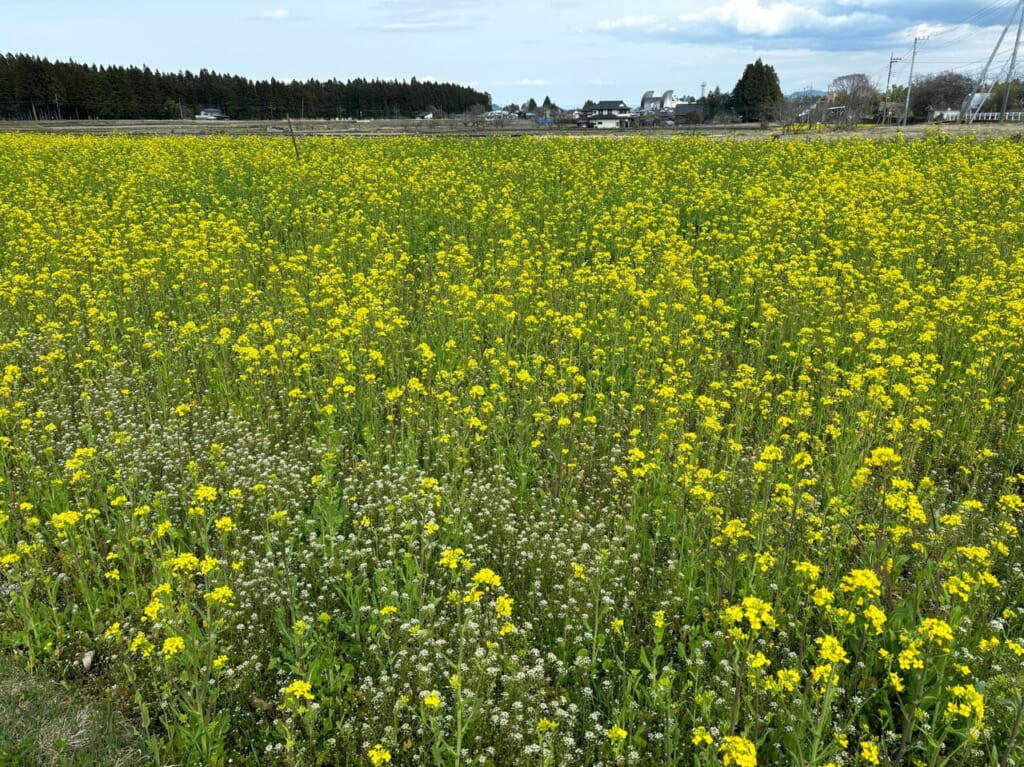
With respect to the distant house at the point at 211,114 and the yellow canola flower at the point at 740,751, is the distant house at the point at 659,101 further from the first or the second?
the yellow canola flower at the point at 740,751

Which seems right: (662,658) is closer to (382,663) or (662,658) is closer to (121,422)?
(382,663)

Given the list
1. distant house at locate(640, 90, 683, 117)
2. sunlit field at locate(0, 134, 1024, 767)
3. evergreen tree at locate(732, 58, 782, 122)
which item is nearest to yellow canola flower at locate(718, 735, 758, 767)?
sunlit field at locate(0, 134, 1024, 767)

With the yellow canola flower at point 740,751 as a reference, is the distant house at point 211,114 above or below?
above

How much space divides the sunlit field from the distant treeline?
289 ft

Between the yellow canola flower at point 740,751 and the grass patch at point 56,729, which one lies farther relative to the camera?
the grass patch at point 56,729

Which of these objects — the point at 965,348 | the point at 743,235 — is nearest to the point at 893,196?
the point at 743,235

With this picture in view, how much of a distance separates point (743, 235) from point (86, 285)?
10304mm

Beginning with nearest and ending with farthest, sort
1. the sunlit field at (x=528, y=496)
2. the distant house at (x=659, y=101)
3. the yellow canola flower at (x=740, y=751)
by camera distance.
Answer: the yellow canola flower at (x=740, y=751), the sunlit field at (x=528, y=496), the distant house at (x=659, y=101)

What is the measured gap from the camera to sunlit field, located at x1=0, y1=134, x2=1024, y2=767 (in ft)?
11.7

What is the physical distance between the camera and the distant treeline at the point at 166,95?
80.2 meters

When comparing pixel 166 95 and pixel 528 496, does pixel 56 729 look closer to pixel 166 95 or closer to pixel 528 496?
pixel 528 496

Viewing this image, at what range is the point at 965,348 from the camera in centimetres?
765

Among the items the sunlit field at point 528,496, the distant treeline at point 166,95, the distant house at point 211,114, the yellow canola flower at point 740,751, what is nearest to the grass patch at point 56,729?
the sunlit field at point 528,496

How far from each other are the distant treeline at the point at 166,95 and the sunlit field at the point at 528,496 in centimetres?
8794
